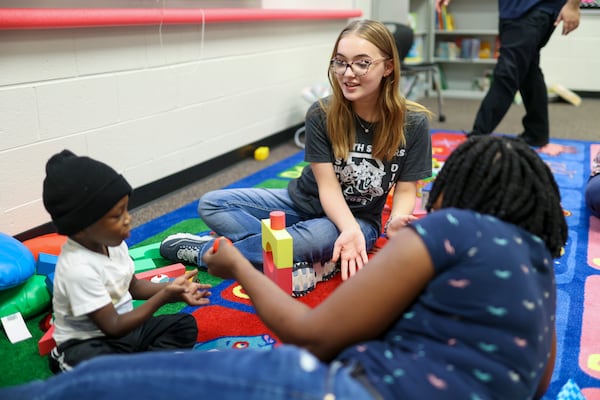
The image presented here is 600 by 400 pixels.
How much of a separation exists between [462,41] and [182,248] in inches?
165

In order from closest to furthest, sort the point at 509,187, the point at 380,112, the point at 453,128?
the point at 509,187
the point at 380,112
the point at 453,128

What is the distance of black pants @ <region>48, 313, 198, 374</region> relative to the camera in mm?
1159

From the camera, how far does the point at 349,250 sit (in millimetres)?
1559

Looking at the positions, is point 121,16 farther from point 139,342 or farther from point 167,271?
point 139,342

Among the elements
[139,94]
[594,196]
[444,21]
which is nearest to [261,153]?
[139,94]

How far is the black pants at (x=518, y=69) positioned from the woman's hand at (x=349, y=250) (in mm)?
1781

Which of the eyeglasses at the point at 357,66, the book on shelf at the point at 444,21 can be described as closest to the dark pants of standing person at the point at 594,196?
the eyeglasses at the point at 357,66

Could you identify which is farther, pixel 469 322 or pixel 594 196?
pixel 594 196

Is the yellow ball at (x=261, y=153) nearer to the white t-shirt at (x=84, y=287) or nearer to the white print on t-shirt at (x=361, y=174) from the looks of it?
the white print on t-shirt at (x=361, y=174)

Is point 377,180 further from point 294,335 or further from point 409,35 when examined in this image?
point 409,35

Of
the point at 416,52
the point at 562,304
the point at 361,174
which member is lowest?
the point at 562,304

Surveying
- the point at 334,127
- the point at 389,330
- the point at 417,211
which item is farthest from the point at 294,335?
the point at 417,211

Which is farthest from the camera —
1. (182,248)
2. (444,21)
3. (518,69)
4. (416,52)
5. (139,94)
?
(444,21)

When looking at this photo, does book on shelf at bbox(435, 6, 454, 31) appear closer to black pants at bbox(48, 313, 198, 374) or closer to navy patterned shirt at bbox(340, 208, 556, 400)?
black pants at bbox(48, 313, 198, 374)
